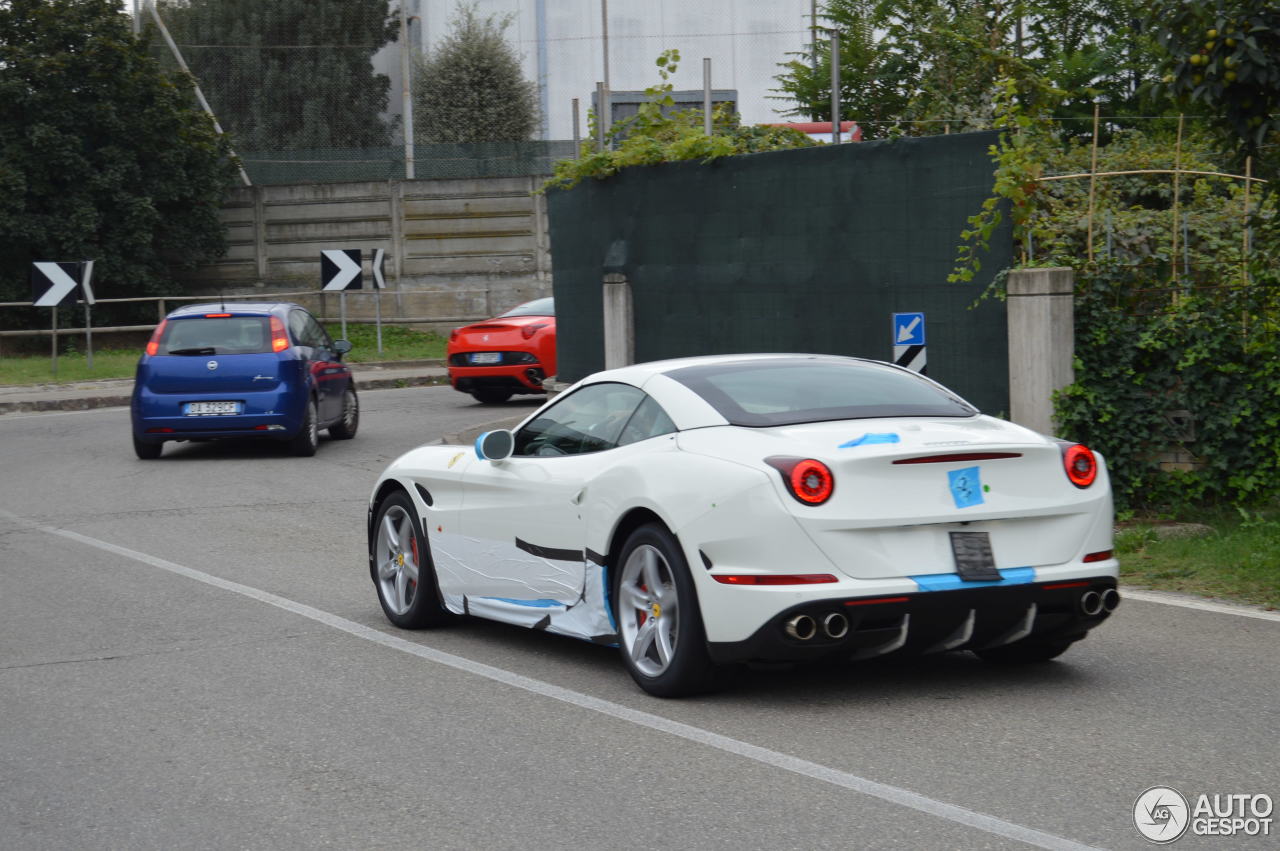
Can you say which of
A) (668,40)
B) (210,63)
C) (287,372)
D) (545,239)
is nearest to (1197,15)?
(287,372)

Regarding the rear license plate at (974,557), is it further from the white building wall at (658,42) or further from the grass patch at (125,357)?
the white building wall at (658,42)

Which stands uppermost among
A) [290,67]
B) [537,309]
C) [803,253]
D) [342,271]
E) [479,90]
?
[290,67]

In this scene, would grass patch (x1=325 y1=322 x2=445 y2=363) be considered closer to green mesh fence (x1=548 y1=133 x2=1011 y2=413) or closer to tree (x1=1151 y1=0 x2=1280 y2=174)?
green mesh fence (x1=548 y1=133 x2=1011 y2=413)

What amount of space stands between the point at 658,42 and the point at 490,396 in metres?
24.7

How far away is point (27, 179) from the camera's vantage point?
33.4 metres

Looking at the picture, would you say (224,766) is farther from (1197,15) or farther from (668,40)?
(668,40)

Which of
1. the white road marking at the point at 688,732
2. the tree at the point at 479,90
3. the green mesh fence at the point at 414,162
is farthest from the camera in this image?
the tree at the point at 479,90

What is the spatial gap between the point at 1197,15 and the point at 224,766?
5984 millimetres

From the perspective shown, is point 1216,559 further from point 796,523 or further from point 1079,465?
point 796,523

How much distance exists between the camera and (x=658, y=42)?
4522 cm

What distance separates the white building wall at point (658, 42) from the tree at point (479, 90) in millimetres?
650

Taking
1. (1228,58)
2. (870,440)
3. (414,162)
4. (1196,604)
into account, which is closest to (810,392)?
(870,440)

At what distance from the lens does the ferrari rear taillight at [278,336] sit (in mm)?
16672

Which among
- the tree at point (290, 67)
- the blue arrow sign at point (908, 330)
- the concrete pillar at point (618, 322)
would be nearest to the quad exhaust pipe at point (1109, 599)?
the blue arrow sign at point (908, 330)
